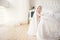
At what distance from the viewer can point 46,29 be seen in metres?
2.03

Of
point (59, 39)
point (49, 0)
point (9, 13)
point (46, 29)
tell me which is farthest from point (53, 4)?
point (9, 13)

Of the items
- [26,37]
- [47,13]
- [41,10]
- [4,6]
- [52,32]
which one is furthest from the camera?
[4,6]

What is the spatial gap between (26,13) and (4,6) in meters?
0.68

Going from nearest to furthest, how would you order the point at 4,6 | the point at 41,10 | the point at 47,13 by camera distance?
the point at 47,13 < the point at 41,10 < the point at 4,6

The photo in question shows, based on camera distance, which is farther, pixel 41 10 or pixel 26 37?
pixel 26 37

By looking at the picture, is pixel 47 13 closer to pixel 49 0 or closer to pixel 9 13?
pixel 49 0

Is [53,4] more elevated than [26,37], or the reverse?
[53,4]

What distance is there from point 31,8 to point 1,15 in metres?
0.94

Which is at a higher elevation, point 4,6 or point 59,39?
point 4,6

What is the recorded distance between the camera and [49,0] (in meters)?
2.24

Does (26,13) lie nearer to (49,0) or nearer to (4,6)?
(4,6)

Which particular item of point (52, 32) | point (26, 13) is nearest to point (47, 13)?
point (52, 32)

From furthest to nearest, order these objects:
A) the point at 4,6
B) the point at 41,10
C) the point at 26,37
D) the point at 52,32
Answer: the point at 4,6
the point at 26,37
the point at 41,10
the point at 52,32

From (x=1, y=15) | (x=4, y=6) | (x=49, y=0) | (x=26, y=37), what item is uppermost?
(x=49, y=0)
